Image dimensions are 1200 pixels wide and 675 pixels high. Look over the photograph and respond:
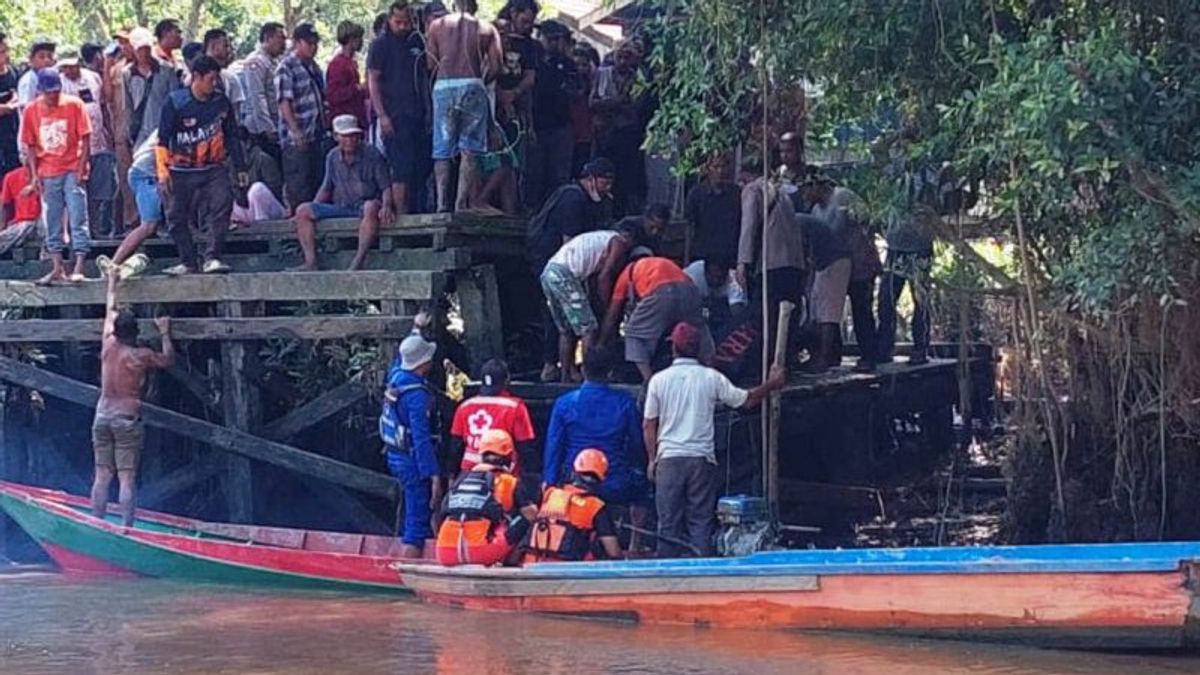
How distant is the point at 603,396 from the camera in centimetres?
1088

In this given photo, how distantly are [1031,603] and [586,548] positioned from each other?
108 inches

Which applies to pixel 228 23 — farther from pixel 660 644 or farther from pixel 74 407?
pixel 660 644

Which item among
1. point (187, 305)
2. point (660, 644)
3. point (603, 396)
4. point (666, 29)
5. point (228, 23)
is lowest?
point (660, 644)

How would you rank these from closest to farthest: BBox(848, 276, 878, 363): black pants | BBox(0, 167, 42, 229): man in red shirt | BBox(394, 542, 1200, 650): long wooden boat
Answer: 1. BBox(394, 542, 1200, 650): long wooden boat
2. BBox(0, 167, 42, 229): man in red shirt
3. BBox(848, 276, 878, 363): black pants

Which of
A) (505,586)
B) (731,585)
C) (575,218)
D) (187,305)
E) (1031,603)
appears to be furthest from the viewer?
(187,305)

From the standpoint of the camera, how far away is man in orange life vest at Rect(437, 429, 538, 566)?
10594 mm

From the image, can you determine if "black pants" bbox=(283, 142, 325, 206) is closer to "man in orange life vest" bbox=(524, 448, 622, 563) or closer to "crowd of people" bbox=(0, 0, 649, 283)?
"crowd of people" bbox=(0, 0, 649, 283)

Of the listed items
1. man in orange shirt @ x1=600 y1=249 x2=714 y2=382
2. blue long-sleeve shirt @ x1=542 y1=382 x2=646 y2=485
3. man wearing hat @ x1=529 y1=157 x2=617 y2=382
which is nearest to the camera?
blue long-sleeve shirt @ x1=542 y1=382 x2=646 y2=485

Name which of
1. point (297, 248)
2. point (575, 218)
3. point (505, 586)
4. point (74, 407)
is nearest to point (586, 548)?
point (505, 586)

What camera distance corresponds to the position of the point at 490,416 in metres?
11.0

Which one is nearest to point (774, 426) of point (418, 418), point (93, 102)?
point (418, 418)

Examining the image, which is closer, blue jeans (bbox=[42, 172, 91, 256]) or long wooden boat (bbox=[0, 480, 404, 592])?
long wooden boat (bbox=[0, 480, 404, 592])

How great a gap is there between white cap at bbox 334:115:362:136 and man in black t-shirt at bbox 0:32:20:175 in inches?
122

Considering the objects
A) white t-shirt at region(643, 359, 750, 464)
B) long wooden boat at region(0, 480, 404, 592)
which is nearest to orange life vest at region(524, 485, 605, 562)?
white t-shirt at region(643, 359, 750, 464)
